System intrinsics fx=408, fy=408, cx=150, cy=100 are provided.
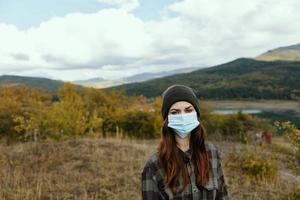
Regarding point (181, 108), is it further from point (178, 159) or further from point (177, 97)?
point (178, 159)

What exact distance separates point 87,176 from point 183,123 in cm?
555

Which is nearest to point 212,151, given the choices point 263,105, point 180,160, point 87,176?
point 180,160

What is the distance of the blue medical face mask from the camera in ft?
8.40

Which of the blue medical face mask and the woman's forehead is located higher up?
the woman's forehead

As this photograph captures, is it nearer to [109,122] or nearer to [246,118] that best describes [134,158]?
[109,122]

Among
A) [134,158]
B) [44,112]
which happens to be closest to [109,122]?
[44,112]

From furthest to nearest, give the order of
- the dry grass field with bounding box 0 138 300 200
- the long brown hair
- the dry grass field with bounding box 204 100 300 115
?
the dry grass field with bounding box 204 100 300 115, the dry grass field with bounding box 0 138 300 200, the long brown hair

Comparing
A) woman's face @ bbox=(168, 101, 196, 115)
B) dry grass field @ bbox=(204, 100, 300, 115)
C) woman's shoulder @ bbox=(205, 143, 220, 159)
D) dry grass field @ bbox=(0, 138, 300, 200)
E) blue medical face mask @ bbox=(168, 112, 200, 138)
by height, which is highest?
woman's face @ bbox=(168, 101, 196, 115)

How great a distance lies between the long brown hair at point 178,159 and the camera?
2.55 meters

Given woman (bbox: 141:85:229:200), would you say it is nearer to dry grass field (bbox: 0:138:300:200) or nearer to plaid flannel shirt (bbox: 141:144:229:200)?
plaid flannel shirt (bbox: 141:144:229:200)

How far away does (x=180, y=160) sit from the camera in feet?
8.43

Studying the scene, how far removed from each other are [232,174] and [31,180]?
3.76 metres

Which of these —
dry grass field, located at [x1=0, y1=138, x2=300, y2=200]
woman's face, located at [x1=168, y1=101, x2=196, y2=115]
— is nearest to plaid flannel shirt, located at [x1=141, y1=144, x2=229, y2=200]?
woman's face, located at [x1=168, y1=101, x2=196, y2=115]

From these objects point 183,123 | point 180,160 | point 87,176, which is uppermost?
point 183,123
